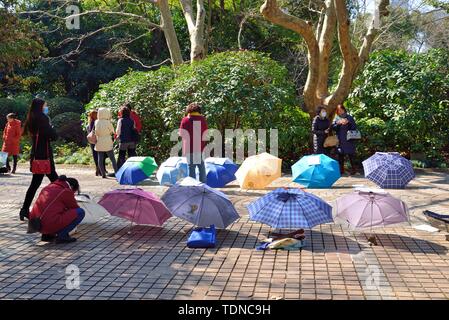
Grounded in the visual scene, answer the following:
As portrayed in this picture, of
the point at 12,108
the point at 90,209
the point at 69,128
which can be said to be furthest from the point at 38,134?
the point at 12,108

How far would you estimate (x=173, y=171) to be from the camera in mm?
10422

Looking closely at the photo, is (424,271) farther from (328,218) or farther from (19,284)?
(19,284)

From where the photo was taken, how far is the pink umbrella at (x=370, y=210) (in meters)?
6.47

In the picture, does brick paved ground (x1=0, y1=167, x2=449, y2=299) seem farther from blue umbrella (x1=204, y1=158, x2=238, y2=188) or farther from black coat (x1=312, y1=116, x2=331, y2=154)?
black coat (x1=312, y1=116, x2=331, y2=154)

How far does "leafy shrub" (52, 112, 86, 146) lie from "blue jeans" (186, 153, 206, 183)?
1117cm

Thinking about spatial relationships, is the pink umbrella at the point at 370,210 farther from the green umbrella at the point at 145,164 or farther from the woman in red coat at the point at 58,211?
the green umbrella at the point at 145,164

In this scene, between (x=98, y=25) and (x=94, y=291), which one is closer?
(x=94, y=291)

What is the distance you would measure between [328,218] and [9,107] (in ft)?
63.3

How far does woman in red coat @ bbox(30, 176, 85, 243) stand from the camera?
6383 millimetres

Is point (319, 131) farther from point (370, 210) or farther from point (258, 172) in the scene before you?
point (370, 210)

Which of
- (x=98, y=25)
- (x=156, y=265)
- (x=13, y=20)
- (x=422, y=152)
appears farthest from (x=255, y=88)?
(x=98, y=25)

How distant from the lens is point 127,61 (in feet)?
82.3

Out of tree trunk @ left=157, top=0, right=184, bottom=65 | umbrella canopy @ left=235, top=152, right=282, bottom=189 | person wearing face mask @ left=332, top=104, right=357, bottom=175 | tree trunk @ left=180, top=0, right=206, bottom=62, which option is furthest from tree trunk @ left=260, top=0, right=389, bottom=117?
tree trunk @ left=157, top=0, right=184, bottom=65

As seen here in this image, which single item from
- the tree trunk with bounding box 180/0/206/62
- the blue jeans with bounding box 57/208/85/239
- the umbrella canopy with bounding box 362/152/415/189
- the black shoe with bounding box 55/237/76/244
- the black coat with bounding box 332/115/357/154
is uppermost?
the tree trunk with bounding box 180/0/206/62
